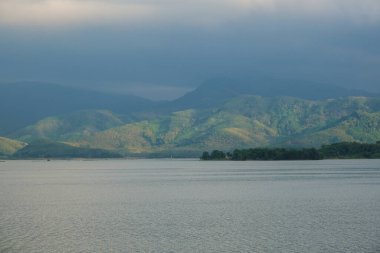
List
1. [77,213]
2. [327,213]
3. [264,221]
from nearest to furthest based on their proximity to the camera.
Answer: [264,221] < [327,213] < [77,213]

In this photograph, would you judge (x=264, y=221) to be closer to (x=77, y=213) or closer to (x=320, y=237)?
(x=320, y=237)

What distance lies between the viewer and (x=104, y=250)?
7044 centimetres

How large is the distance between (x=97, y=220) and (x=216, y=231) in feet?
72.9

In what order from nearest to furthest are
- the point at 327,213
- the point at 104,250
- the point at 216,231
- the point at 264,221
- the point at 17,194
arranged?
1. the point at 104,250
2. the point at 216,231
3. the point at 264,221
4. the point at 327,213
5. the point at 17,194

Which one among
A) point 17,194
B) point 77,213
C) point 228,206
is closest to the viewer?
point 77,213

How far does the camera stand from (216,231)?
3270 inches

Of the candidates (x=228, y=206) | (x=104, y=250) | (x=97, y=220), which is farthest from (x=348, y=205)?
(x=104, y=250)

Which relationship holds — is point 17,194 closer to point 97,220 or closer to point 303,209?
point 97,220

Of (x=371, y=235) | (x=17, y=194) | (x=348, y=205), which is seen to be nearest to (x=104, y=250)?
(x=371, y=235)

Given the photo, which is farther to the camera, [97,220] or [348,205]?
[348,205]

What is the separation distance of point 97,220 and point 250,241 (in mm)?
30407

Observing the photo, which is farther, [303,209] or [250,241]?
[303,209]

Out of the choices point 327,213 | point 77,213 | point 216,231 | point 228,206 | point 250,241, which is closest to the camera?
point 250,241

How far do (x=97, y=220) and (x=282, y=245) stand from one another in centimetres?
3507
